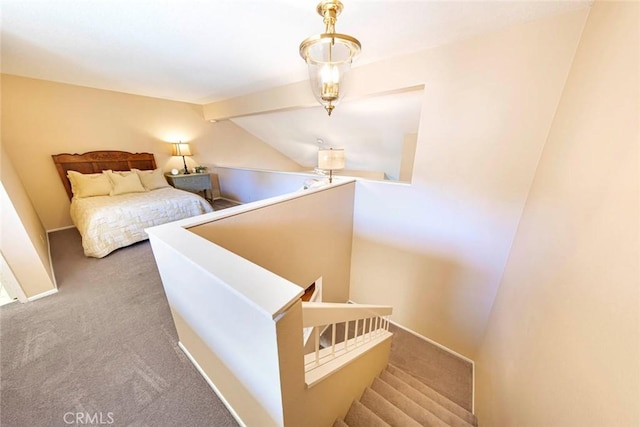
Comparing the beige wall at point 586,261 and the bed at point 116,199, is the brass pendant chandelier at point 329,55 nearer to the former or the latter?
the beige wall at point 586,261

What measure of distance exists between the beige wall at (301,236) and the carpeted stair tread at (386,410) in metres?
1.01

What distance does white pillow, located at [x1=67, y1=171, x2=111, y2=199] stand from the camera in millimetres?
3078

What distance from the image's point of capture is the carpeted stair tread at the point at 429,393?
1603mm

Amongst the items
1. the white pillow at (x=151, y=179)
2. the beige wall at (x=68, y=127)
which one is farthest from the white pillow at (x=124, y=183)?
the beige wall at (x=68, y=127)

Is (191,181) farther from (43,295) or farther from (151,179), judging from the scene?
(43,295)

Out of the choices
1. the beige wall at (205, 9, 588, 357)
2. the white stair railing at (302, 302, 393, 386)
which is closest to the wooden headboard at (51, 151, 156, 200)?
the beige wall at (205, 9, 588, 357)

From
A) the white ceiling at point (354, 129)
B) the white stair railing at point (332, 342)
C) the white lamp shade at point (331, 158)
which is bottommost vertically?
the white stair railing at point (332, 342)

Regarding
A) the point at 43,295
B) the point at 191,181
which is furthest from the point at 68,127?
the point at 43,295

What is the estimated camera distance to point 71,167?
3262mm

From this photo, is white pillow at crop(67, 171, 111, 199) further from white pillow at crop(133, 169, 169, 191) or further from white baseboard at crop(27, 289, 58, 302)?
white baseboard at crop(27, 289, 58, 302)

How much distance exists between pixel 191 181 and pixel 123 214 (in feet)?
5.69

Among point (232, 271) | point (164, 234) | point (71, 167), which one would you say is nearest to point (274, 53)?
point (164, 234)

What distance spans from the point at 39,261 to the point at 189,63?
7.94ft

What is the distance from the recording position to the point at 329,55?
111 cm
